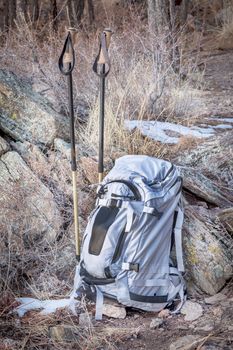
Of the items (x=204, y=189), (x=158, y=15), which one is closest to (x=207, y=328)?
(x=204, y=189)

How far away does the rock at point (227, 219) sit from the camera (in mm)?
3645

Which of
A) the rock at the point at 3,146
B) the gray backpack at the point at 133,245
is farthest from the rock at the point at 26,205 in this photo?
the gray backpack at the point at 133,245

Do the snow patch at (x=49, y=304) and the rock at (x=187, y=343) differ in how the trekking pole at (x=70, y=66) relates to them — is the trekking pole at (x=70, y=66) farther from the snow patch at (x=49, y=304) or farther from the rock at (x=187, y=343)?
the rock at (x=187, y=343)

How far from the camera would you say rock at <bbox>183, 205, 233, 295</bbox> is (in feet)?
11.2

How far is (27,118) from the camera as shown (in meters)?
4.53

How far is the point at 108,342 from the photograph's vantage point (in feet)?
9.68

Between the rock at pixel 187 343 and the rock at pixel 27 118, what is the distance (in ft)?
6.75

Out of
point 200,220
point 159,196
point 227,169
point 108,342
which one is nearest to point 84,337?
point 108,342

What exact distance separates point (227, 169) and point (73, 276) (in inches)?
60.1

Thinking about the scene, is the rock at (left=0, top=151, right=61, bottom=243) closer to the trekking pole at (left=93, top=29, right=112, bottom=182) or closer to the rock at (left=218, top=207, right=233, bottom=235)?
the trekking pole at (left=93, top=29, right=112, bottom=182)

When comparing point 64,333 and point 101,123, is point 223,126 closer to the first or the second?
point 101,123

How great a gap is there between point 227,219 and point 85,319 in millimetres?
1125

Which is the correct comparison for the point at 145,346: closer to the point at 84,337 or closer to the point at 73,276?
the point at 84,337

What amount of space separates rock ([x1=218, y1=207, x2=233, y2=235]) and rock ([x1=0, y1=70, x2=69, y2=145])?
1475 millimetres
